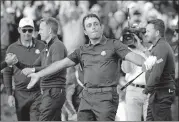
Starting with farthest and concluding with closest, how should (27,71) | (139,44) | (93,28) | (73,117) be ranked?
(73,117)
(139,44)
(27,71)
(93,28)

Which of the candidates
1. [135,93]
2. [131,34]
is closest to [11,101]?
[135,93]

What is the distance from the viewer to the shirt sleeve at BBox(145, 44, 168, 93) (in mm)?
8453

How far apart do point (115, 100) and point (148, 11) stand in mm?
8236

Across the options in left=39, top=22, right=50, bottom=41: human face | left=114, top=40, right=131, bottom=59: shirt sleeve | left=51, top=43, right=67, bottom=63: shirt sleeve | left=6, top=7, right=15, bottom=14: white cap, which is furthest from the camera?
left=6, top=7, right=15, bottom=14: white cap

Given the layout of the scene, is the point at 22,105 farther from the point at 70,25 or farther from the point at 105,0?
the point at 105,0

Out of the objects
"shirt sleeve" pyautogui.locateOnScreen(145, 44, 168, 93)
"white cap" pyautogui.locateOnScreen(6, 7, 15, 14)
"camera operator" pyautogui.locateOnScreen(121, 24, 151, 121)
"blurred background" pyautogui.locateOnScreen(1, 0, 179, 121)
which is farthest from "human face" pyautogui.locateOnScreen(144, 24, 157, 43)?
"white cap" pyautogui.locateOnScreen(6, 7, 15, 14)

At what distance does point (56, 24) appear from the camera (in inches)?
368

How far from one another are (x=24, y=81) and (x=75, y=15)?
4937 mm

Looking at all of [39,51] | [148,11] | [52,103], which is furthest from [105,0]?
[52,103]

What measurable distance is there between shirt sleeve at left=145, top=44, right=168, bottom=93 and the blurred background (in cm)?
341

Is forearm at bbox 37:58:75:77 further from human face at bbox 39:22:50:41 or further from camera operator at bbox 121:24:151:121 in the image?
camera operator at bbox 121:24:151:121

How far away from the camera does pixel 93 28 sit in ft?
24.8

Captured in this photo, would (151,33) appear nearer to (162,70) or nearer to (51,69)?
(162,70)

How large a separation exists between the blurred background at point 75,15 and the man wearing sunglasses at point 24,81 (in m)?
2.97
